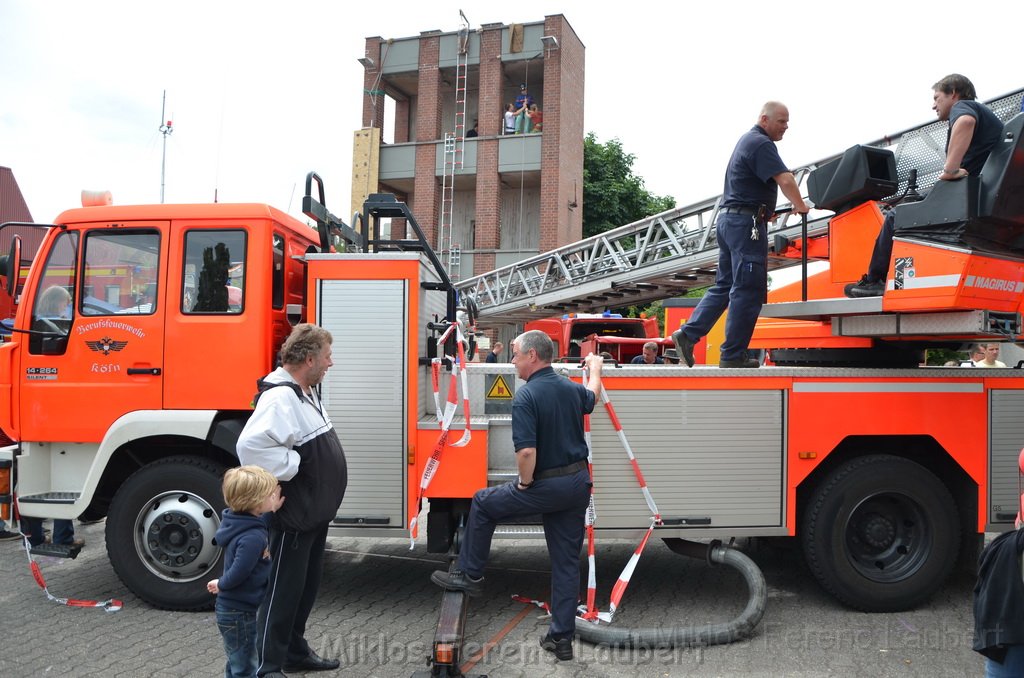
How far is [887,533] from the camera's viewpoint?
501 centimetres

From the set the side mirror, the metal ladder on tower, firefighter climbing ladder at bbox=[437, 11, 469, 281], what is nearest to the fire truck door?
the side mirror

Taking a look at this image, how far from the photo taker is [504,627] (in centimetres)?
476

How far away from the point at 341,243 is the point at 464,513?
248 centimetres

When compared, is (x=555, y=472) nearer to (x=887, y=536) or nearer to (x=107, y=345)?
(x=887, y=536)

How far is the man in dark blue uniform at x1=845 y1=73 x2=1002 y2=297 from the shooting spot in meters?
4.40

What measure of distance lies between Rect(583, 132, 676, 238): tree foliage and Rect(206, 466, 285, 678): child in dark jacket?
2925cm

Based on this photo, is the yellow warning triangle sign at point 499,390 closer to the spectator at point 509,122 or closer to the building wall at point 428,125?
the building wall at point 428,125

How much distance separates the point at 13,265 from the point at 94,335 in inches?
26.3

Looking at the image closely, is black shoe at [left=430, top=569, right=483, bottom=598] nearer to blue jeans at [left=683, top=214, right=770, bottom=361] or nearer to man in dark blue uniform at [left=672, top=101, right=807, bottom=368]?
man in dark blue uniform at [left=672, top=101, right=807, bottom=368]

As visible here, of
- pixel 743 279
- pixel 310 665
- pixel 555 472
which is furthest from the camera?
pixel 743 279

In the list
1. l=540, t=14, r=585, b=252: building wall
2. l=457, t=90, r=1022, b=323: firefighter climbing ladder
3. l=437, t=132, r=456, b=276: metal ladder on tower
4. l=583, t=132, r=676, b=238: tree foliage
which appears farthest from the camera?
l=583, t=132, r=676, b=238: tree foliage

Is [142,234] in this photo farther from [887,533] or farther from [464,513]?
[887,533]

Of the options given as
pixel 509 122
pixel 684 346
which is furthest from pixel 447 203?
pixel 684 346

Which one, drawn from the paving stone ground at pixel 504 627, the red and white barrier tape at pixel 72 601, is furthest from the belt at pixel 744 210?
the red and white barrier tape at pixel 72 601
